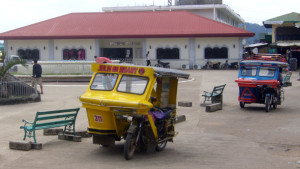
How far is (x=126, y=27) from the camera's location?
43812 mm

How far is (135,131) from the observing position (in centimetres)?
886

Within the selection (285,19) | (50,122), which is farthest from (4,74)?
(285,19)

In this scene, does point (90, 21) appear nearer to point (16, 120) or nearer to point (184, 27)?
point (184, 27)

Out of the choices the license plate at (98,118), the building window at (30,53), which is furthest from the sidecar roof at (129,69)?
the building window at (30,53)

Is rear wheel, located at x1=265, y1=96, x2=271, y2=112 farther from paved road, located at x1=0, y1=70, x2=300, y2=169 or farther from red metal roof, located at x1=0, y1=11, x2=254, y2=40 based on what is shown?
red metal roof, located at x1=0, y1=11, x2=254, y2=40

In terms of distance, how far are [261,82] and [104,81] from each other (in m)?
8.54

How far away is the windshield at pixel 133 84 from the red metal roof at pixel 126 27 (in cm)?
3293

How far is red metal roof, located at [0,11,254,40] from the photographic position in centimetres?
4216

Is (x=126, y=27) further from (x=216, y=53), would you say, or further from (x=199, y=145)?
(x=199, y=145)

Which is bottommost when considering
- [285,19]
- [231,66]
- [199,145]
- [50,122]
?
[199,145]

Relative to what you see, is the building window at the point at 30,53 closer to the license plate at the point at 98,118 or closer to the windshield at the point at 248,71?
the windshield at the point at 248,71

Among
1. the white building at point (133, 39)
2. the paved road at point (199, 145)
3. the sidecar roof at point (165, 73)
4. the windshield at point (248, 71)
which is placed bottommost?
the paved road at point (199, 145)

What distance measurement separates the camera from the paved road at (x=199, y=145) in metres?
8.81

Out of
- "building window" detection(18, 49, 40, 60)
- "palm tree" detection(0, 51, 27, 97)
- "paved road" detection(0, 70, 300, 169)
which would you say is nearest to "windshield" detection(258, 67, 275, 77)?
"paved road" detection(0, 70, 300, 169)
